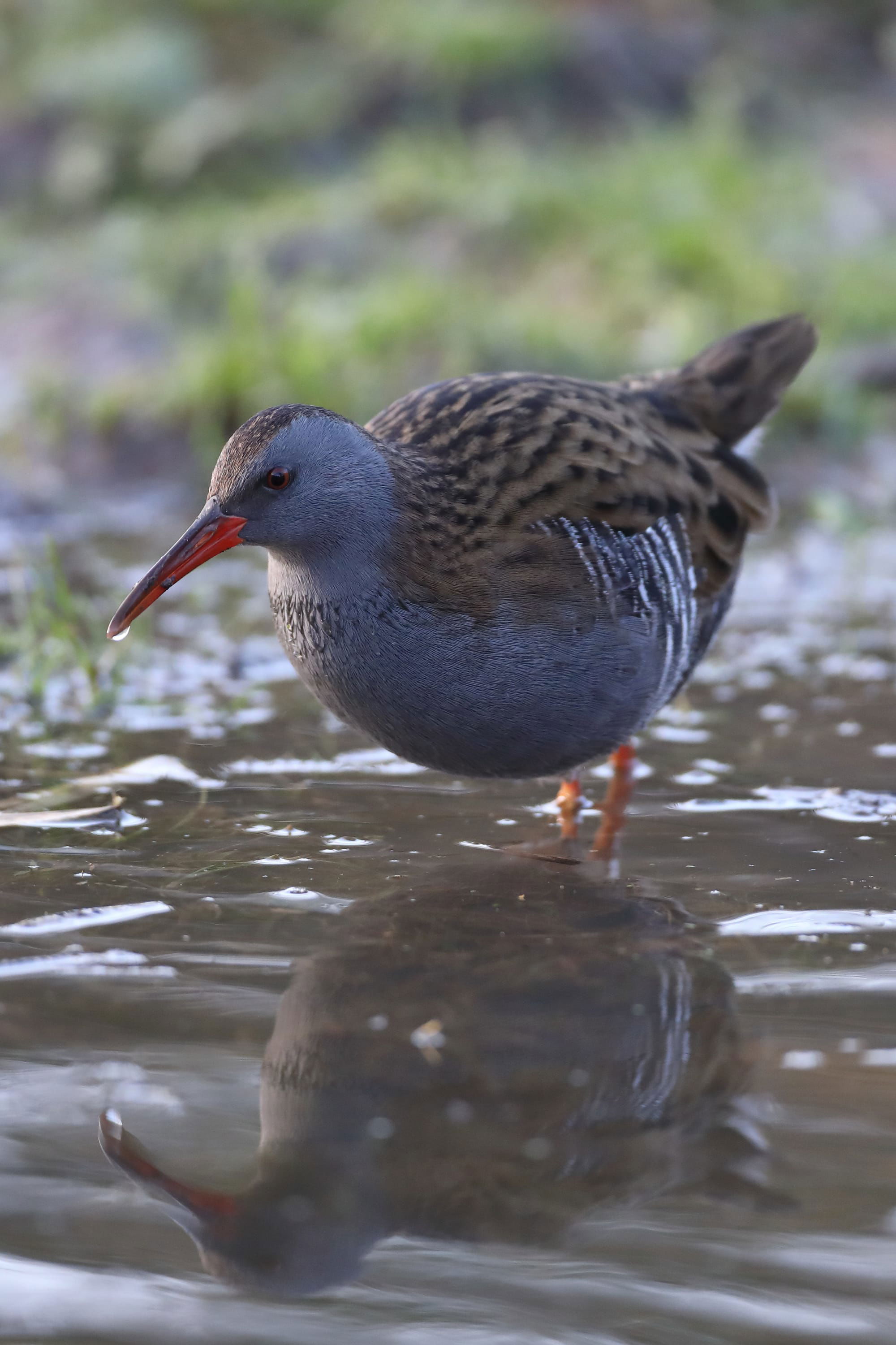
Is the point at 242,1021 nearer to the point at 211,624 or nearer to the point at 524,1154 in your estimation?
the point at 524,1154

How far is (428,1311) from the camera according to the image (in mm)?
1938

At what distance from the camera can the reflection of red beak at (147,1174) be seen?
2139mm

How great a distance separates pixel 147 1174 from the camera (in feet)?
7.25

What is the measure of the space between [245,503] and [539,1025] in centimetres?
134

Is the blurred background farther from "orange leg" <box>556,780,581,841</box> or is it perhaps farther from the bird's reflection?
the bird's reflection

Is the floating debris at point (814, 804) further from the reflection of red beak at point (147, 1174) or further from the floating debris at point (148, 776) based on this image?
the reflection of red beak at point (147, 1174)

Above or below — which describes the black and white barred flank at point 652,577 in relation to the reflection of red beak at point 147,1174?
above

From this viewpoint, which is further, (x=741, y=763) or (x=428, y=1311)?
(x=741, y=763)

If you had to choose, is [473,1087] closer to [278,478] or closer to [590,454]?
[278,478]

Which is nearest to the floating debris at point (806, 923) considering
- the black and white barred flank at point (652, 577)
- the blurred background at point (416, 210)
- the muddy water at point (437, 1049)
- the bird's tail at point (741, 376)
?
the muddy water at point (437, 1049)

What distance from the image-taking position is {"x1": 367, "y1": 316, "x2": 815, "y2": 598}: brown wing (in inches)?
144

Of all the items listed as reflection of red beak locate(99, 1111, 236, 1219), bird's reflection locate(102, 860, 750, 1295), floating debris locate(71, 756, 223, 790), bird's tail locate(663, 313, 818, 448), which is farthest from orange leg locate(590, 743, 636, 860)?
reflection of red beak locate(99, 1111, 236, 1219)

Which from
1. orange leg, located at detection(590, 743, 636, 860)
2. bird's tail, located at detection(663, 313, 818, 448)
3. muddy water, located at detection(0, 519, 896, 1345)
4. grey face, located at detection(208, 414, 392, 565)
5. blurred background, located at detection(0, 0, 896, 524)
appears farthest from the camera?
blurred background, located at detection(0, 0, 896, 524)

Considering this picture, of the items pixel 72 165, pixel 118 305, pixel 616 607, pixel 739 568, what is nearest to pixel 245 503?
pixel 616 607
